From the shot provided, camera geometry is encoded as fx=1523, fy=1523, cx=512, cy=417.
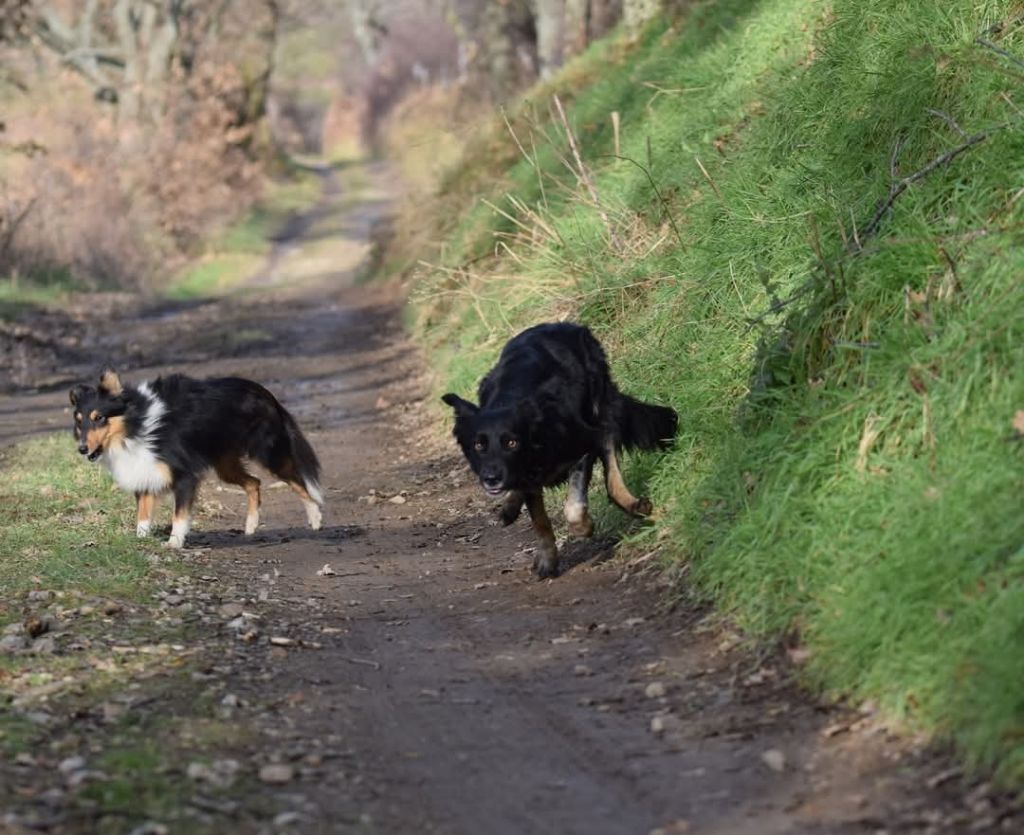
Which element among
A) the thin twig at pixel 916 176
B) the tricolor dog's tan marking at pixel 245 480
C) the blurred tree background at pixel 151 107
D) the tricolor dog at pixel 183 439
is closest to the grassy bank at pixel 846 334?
the thin twig at pixel 916 176

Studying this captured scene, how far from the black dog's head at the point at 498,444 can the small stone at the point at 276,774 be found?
2.82 meters

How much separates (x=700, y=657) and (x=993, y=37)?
4.74 meters

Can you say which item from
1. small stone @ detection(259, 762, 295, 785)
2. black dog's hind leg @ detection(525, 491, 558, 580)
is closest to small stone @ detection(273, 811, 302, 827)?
small stone @ detection(259, 762, 295, 785)

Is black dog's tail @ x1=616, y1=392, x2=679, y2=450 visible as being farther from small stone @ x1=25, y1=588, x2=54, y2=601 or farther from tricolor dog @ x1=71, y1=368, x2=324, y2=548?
small stone @ x1=25, y1=588, x2=54, y2=601

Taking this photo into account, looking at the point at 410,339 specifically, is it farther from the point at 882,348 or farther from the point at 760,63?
the point at 882,348

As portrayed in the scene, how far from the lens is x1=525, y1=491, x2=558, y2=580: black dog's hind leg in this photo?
28.4 ft

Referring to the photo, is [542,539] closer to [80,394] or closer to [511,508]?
[511,508]

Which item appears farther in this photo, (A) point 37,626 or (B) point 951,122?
(B) point 951,122

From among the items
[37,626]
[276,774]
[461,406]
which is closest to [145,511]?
[37,626]

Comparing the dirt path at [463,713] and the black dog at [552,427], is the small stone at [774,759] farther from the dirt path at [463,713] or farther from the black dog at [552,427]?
the black dog at [552,427]

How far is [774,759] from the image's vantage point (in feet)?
18.3

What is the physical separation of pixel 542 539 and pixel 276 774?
3.36 meters

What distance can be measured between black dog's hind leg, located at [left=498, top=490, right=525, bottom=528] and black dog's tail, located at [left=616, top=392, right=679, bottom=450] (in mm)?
670

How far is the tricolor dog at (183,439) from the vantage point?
33.2 feet
